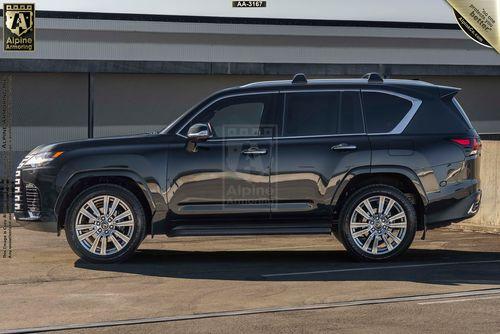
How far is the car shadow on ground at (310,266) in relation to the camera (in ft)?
34.4

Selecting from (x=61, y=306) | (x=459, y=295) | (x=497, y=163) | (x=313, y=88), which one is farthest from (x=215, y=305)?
(x=497, y=163)

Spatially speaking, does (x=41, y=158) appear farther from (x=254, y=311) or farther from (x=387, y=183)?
(x=254, y=311)

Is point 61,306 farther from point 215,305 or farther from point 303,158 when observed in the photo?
point 303,158

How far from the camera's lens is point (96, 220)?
11.5 meters

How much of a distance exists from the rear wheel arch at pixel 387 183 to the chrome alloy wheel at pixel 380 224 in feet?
0.68

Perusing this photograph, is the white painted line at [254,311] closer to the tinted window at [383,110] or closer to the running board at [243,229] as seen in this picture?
the running board at [243,229]

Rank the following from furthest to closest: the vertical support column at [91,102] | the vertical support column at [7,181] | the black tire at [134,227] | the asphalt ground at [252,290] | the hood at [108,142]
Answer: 1. the vertical support column at [91,102]
2. the vertical support column at [7,181]
3. the hood at [108,142]
4. the black tire at [134,227]
5. the asphalt ground at [252,290]

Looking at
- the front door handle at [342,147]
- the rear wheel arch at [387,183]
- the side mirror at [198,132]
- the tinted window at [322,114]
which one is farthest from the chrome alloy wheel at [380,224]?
the side mirror at [198,132]

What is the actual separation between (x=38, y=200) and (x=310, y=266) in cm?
296

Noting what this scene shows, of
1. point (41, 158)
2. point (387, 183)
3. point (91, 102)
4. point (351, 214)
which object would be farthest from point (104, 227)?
point (91, 102)

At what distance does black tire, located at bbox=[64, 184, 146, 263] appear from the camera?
11445mm

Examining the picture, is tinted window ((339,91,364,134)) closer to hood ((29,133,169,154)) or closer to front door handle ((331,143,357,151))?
front door handle ((331,143,357,151))

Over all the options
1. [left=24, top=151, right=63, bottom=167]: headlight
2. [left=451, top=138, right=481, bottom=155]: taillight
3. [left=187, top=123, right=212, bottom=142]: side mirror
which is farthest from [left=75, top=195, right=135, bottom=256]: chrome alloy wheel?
[left=451, top=138, right=481, bottom=155]: taillight

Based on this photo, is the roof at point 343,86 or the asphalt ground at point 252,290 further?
the roof at point 343,86
